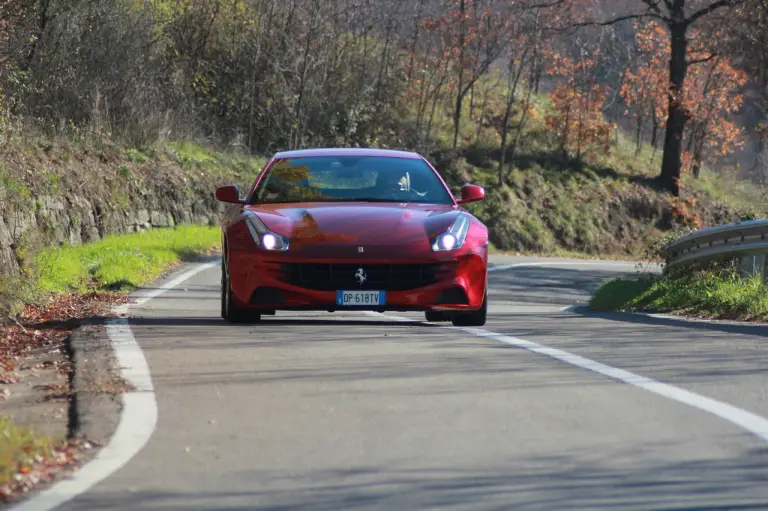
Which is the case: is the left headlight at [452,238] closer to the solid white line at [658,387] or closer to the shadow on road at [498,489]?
the solid white line at [658,387]

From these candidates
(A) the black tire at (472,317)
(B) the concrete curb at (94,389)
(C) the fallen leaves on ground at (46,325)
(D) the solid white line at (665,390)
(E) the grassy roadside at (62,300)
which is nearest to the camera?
(E) the grassy roadside at (62,300)

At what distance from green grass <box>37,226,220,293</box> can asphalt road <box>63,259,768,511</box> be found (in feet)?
19.7

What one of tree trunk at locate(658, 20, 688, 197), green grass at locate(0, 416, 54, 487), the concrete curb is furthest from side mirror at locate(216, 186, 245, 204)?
tree trunk at locate(658, 20, 688, 197)

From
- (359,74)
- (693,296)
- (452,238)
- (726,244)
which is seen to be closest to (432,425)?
(452,238)

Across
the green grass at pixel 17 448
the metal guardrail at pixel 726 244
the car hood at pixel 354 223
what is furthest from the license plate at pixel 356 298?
the metal guardrail at pixel 726 244

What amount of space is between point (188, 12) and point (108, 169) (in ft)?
50.4

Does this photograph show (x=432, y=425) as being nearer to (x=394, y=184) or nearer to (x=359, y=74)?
(x=394, y=184)

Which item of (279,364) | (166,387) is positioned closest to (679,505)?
(166,387)

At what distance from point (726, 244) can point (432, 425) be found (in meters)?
10.6

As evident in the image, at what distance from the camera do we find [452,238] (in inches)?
448

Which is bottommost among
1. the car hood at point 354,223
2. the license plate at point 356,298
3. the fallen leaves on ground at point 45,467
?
the fallen leaves on ground at point 45,467

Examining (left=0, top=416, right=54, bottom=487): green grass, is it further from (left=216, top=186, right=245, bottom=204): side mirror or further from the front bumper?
(left=216, top=186, right=245, bottom=204): side mirror

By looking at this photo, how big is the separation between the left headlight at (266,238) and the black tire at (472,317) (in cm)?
167

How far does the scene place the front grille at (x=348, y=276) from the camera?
36.6ft
